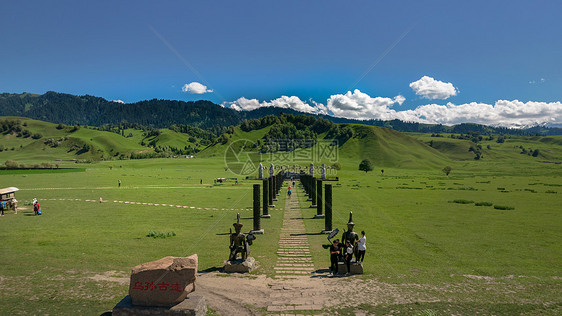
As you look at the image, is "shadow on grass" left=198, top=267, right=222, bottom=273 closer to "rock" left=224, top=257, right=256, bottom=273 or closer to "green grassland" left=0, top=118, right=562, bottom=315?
"green grassland" left=0, top=118, right=562, bottom=315

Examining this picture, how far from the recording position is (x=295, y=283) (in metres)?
14.1

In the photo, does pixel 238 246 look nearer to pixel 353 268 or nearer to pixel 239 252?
pixel 239 252

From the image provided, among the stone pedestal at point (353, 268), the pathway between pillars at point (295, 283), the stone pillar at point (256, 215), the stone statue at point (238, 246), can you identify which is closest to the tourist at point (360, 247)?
the stone pedestal at point (353, 268)

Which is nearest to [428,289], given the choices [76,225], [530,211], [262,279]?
[262,279]

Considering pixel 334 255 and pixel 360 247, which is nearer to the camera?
pixel 334 255

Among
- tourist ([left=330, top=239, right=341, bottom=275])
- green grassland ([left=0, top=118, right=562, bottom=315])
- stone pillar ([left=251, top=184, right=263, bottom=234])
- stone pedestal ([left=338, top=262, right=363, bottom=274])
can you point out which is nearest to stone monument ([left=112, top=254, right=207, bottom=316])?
green grassland ([left=0, top=118, right=562, bottom=315])

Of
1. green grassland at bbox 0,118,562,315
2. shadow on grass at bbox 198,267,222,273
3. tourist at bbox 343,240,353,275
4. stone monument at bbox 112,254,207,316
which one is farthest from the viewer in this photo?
shadow on grass at bbox 198,267,222,273

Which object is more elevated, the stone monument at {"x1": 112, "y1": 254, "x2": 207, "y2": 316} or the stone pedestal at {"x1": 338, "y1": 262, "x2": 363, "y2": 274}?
the stone monument at {"x1": 112, "y1": 254, "x2": 207, "y2": 316}

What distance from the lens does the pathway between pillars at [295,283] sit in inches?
465

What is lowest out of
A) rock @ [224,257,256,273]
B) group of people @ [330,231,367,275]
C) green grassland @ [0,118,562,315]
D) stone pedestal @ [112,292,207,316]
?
green grassland @ [0,118,562,315]

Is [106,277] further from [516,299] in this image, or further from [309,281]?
[516,299]

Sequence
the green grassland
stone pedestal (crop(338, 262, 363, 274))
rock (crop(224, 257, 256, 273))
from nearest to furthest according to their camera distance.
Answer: the green grassland
stone pedestal (crop(338, 262, 363, 274))
rock (crop(224, 257, 256, 273))

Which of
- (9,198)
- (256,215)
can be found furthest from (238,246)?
(9,198)

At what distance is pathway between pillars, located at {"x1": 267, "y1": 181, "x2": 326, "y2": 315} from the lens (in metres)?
11.8
